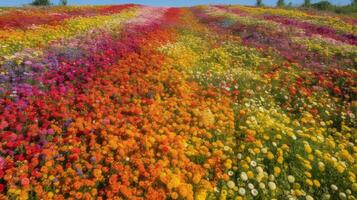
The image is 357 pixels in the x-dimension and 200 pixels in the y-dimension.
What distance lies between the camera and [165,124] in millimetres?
7051

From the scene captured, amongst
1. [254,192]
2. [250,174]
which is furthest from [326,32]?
[254,192]

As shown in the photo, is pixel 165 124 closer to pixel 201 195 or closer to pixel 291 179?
pixel 201 195

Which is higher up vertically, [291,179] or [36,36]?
[36,36]

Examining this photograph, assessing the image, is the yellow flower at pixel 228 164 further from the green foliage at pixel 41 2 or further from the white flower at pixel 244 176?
the green foliage at pixel 41 2

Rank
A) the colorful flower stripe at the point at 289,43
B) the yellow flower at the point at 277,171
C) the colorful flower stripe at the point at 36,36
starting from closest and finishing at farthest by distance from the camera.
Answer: the yellow flower at the point at 277,171
the colorful flower stripe at the point at 36,36
the colorful flower stripe at the point at 289,43

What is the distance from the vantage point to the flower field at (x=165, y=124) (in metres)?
5.28

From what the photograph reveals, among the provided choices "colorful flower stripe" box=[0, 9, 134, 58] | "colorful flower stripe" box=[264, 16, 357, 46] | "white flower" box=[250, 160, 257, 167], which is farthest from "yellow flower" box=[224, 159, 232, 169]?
"colorful flower stripe" box=[264, 16, 357, 46]

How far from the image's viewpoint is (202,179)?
544 cm

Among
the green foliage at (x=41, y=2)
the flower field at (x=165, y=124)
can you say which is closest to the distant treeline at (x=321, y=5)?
the green foliage at (x=41, y=2)

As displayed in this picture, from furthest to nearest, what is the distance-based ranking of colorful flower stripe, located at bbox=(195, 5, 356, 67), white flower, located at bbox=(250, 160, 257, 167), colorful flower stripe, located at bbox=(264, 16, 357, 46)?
colorful flower stripe, located at bbox=(264, 16, 357, 46), colorful flower stripe, located at bbox=(195, 5, 356, 67), white flower, located at bbox=(250, 160, 257, 167)

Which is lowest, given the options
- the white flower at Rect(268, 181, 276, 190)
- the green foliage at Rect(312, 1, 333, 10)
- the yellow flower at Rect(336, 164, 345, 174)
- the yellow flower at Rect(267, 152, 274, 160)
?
the white flower at Rect(268, 181, 276, 190)

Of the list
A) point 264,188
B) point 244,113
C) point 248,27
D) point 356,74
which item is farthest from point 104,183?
point 248,27

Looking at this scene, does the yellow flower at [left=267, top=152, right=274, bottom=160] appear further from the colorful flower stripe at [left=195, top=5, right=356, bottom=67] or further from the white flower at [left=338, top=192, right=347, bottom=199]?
the colorful flower stripe at [left=195, top=5, right=356, bottom=67]

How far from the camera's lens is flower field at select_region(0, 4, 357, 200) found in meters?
5.28
